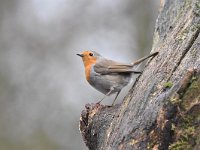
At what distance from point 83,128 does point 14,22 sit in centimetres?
1103

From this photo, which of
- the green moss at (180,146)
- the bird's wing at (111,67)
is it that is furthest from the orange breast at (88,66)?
the green moss at (180,146)

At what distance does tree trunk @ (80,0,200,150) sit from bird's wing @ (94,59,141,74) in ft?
2.25

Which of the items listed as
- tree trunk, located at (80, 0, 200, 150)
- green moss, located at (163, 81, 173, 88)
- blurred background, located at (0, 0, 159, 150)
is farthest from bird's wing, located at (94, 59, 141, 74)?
blurred background, located at (0, 0, 159, 150)

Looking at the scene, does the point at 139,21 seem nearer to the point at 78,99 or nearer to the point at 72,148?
the point at 78,99

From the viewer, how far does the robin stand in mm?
8009

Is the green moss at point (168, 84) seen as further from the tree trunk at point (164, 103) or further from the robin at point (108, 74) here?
the robin at point (108, 74)

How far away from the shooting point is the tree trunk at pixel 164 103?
5.16m

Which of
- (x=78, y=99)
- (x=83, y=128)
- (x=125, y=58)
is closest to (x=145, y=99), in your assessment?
(x=83, y=128)

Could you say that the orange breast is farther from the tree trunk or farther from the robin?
the tree trunk

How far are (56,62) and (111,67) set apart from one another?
8050mm

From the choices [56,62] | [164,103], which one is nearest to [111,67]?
[164,103]

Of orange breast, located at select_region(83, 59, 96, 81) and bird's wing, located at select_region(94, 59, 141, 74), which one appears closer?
bird's wing, located at select_region(94, 59, 141, 74)

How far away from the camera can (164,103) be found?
532 centimetres

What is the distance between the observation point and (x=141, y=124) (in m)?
5.63
